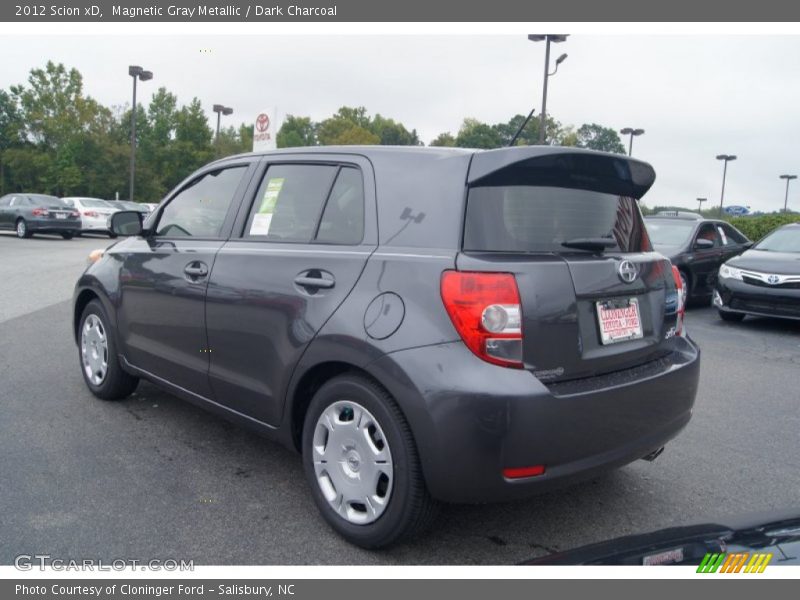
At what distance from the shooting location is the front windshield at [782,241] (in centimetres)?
995

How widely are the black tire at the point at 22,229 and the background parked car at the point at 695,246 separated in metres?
20.1

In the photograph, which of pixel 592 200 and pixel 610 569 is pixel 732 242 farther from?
pixel 610 569

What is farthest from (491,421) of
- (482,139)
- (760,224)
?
(760,224)

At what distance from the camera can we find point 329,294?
10.1 feet

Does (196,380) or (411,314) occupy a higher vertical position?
(411,314)

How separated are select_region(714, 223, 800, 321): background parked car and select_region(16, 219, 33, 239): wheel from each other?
21490mm

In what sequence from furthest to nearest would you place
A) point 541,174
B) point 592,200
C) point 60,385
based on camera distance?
point 60,385 → point 592,200 → point 541,174

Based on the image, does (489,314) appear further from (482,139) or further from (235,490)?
(482,139)

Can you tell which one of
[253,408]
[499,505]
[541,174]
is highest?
[541,174]

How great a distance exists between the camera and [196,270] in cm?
388

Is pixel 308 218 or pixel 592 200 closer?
pixel 592 200

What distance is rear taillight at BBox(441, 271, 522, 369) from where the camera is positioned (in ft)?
8.54

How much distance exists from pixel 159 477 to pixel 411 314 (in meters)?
1.84

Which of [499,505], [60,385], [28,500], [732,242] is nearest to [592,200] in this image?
[499,505]
